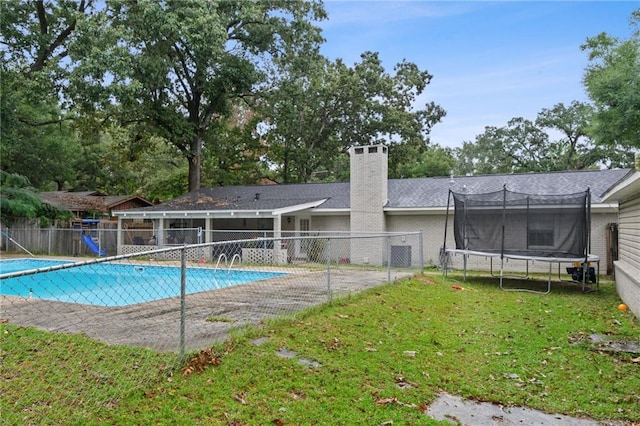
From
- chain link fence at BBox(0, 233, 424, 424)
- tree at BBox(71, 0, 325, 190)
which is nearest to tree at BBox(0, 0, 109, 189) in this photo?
tree at BBox(71, 0, 325, 190)

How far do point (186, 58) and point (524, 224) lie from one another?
1841 centimetres

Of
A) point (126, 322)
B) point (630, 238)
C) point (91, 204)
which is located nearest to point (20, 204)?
point (91, 204)

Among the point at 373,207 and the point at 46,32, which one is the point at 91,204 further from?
the point at 373,207

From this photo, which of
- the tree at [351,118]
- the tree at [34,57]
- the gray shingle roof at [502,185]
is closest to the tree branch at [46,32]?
the tree at [34,57]

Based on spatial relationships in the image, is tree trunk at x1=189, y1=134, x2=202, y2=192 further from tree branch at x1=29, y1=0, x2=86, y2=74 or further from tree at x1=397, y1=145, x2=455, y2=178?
tree at x1=397, y1=145, x2=455, y2=178

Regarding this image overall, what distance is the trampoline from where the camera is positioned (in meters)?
10.5

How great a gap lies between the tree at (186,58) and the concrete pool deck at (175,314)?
1253 centimetres

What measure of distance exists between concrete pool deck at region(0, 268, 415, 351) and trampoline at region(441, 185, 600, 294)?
403cm

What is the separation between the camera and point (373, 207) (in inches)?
662

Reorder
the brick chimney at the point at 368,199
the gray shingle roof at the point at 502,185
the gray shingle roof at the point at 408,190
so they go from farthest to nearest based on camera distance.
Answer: the brick chimney at the point at 368,199 < the gray shingle roof at the point at 408,190 < the gray shingle roof at the point at 502,185

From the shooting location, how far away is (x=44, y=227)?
2080cm

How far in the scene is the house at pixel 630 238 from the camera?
7212 mm

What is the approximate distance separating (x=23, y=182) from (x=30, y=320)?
719 inches

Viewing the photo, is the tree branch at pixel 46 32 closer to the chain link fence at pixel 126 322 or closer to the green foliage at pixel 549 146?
the chain link fence at pixel 126 322
